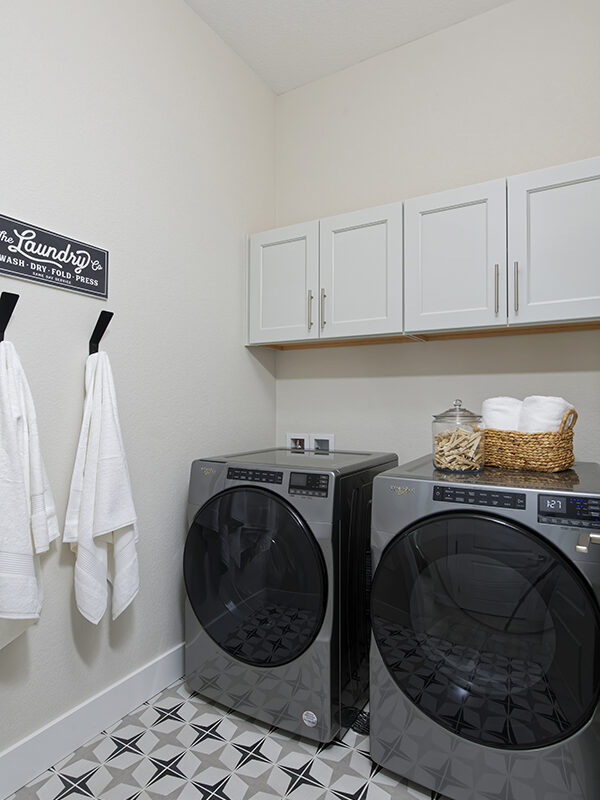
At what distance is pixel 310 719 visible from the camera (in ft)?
5.19

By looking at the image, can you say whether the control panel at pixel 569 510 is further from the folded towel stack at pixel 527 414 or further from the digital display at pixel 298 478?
the digital display at pixel 298 478

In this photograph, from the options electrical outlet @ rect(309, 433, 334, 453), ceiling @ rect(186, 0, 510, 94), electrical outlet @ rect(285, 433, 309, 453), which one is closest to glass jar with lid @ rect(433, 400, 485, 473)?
electrical outlet @ rect(309, 433, 334, 453)

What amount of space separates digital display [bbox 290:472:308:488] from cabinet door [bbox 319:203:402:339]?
73cm

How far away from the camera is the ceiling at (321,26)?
2.10 metres

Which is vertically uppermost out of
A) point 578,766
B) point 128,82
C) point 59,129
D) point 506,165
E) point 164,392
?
point 128,82

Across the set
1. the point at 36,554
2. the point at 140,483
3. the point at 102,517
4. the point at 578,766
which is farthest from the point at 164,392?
the point at 578,766

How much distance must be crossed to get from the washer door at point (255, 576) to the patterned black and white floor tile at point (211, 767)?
0.25m

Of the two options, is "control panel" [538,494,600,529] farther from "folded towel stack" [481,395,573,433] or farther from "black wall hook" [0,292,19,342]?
"black wall hook" [0,292,19,342]

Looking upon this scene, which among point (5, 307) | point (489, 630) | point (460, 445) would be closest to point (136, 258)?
point (5, 307)

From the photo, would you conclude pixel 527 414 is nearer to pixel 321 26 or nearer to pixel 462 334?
pixel 462 334

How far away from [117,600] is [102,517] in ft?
1.03

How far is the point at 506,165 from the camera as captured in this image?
2.08 m

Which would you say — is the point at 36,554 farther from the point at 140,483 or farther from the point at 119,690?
the point at 119,690

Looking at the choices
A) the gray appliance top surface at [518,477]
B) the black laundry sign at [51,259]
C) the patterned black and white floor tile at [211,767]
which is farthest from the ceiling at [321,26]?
the patterned black and white floor tile at [211,767]
